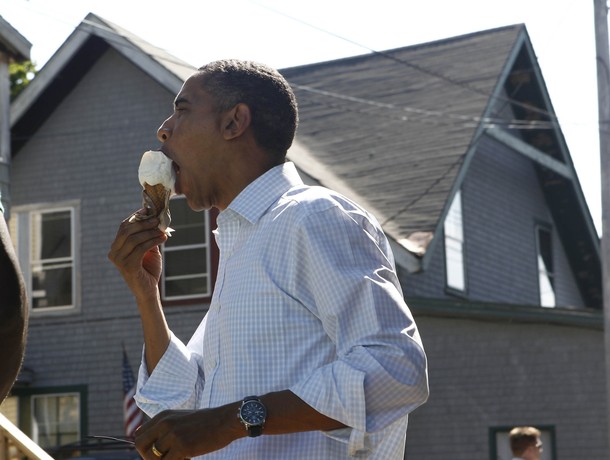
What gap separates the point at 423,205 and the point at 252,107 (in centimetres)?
1668

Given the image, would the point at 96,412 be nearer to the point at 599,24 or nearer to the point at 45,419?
the point at 45,419

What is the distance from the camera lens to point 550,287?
84.1ft

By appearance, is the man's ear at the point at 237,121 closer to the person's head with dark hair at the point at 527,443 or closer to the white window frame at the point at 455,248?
the person's head with dark hair at the point at 527,443

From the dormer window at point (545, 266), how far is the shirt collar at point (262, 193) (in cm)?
2213

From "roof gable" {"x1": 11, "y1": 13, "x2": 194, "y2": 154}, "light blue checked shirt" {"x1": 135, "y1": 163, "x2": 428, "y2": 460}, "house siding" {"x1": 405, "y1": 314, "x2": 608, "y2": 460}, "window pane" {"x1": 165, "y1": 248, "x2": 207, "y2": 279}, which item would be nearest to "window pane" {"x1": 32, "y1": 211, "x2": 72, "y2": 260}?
"roof gable" {"x1": 11, "y1": 13, "x2": 194, "y2": 154}

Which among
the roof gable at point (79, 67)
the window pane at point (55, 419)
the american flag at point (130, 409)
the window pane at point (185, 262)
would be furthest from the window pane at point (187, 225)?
the window pane at point (55, 419)

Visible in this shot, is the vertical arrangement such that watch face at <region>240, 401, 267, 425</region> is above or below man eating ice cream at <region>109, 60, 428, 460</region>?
below

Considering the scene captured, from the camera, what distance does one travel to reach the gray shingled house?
755 inches

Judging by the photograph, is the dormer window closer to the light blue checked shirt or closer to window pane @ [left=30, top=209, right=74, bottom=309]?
window pane @ [left=30, top=209, right=74, bottom=309]

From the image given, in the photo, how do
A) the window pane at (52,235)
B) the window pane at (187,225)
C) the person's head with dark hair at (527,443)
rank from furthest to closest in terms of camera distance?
1. the window pane at (52,235)
2. the window pane at (187,225)
3. the person's head with dark hair at (527,443)

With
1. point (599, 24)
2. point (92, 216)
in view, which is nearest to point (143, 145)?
point (92, 216)

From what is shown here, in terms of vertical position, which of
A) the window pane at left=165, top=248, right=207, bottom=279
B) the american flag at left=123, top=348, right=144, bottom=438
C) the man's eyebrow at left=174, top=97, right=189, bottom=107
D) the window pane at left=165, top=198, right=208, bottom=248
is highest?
the window pane at left=165, top=198, right=208, bottom=248

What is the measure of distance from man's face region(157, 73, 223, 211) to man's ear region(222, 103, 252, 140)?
0.02m

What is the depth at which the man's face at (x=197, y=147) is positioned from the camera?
3.27 m
